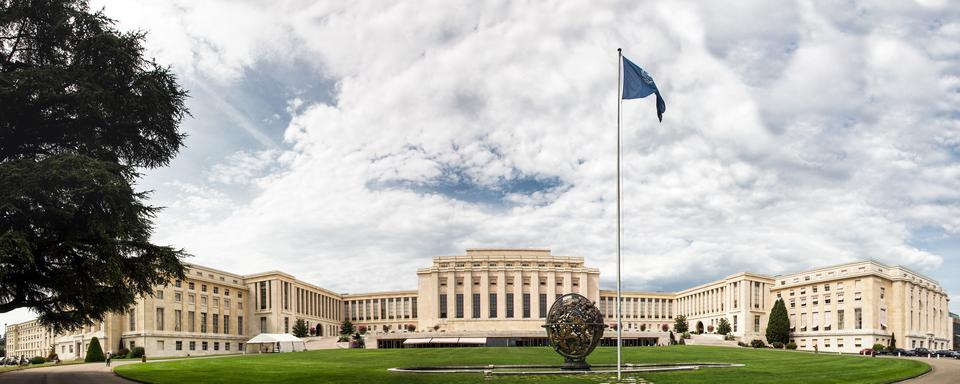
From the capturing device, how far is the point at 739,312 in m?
115

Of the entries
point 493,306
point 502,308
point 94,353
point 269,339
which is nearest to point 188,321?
point 269,339

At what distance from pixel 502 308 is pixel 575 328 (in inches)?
3520

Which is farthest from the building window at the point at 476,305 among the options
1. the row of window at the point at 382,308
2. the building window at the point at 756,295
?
the building window at the point at 756,295

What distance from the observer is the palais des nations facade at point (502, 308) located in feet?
298

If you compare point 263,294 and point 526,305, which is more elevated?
point 263,294

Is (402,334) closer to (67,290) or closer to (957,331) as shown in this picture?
(67,290)

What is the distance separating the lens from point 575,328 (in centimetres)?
3434

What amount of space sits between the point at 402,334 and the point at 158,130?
71624mm

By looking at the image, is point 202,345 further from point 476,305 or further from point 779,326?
point 779,326

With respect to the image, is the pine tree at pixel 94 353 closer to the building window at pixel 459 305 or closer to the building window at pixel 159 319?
the building window at pixel 159 319

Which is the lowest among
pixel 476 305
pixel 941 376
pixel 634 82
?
pixel 476 305

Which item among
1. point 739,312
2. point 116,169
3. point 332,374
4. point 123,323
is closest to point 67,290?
point 116,169

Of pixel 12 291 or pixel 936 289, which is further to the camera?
pixel 936 289

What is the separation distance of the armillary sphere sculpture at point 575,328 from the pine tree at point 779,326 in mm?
69281
